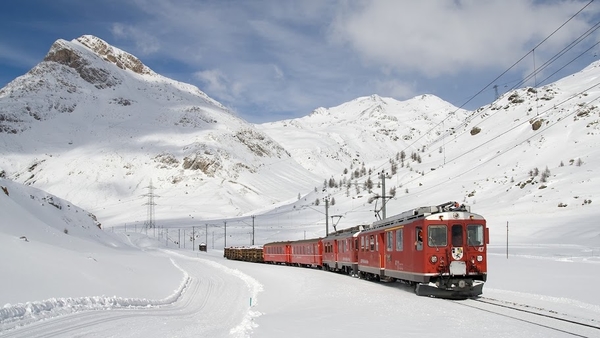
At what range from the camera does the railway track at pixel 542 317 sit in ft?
41.3

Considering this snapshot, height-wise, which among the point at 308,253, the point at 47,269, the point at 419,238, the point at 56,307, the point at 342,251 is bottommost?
the point at 308,253

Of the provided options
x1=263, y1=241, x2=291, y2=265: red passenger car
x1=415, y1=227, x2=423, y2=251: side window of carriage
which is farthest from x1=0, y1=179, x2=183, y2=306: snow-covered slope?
x1=263, y1=241, x2=291, y2=265: red passenger car

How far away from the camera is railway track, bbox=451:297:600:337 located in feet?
41.3

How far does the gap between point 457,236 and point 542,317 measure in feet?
22.0

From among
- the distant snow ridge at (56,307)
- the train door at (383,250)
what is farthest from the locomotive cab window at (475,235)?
the distant snow ridge at (56,307)

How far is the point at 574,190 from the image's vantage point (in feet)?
229

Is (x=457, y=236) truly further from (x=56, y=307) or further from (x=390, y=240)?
(x=56, y=307)

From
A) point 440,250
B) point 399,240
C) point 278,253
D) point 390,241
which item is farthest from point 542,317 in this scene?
point 278,253

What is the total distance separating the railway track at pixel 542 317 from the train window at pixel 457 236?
263cm

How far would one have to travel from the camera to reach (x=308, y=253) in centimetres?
4938

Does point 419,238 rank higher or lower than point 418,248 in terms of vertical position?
higher

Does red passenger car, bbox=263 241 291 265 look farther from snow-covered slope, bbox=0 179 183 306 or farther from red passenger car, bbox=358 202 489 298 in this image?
red passenger car, bbox=358 202 489 298

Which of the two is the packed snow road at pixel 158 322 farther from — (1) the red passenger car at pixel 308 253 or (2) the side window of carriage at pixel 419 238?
(1) the red passenger car at pixel 308 253

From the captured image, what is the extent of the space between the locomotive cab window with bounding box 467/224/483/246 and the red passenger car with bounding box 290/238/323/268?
25120mm
